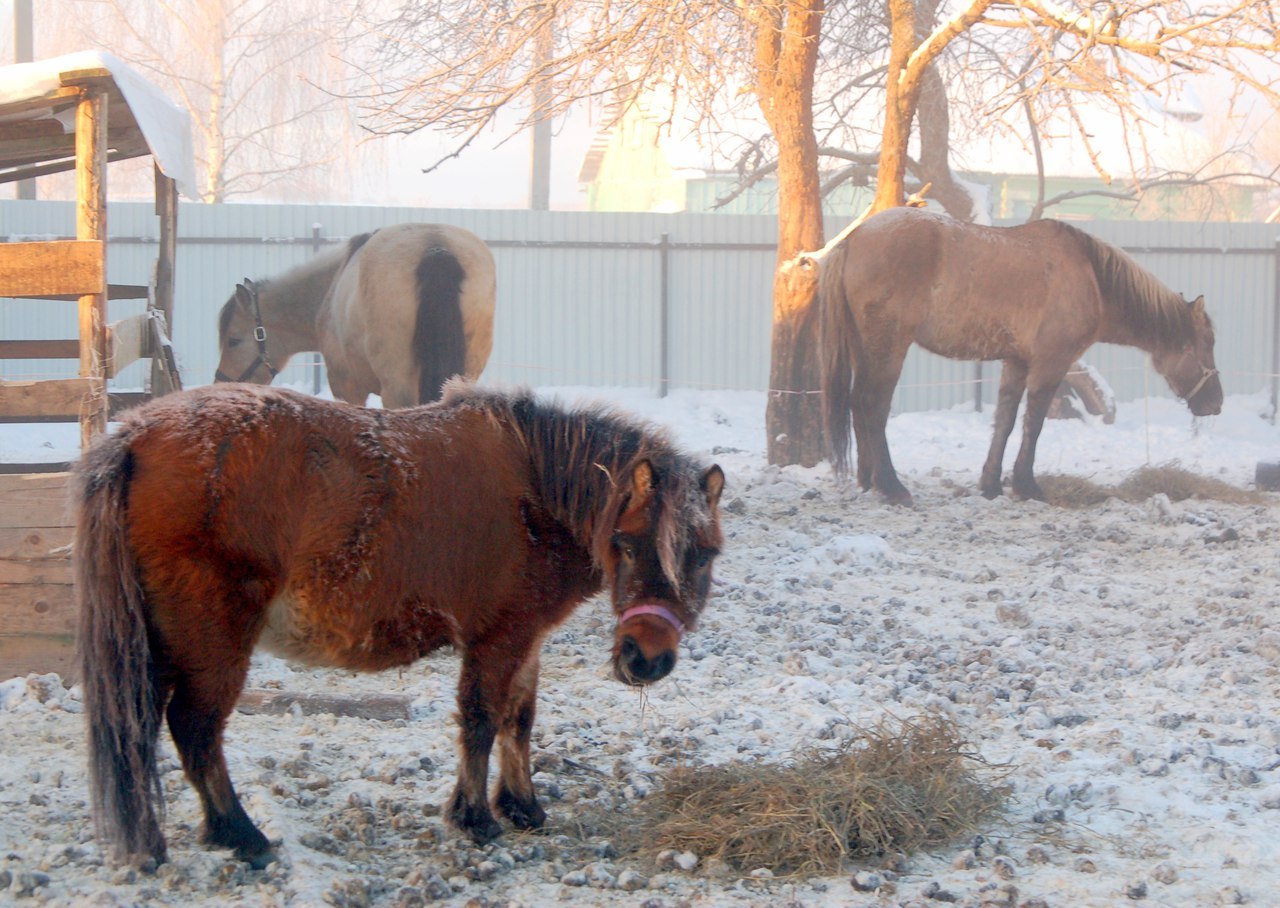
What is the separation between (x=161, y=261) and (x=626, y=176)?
24.2 metres

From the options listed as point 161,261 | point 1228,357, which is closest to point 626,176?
point 1228,357

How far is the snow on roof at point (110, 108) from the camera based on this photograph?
15.2ft

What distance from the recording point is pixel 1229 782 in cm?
368

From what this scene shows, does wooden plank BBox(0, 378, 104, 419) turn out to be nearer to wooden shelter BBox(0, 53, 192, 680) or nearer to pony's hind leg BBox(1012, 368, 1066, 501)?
wooden shelter BBox(0, 53, 192, 680)

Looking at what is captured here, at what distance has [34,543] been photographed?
4.64 m

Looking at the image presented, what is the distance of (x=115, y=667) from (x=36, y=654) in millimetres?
2023

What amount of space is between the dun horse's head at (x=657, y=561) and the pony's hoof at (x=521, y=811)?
68 cm

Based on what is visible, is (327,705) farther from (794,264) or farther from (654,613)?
(794,264)

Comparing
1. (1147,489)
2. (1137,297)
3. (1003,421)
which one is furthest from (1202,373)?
(1003,421)

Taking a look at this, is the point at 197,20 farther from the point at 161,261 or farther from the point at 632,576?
the point at 632,576

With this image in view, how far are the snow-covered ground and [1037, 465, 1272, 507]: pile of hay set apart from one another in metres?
1.25

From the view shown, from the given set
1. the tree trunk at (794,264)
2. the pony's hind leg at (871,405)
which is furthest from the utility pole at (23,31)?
the pony's hind leg at (871,405)

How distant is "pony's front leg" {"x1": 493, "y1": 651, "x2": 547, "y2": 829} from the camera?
3518mm

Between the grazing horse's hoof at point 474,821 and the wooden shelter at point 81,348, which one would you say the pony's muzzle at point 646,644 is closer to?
the grazing horse's hoof at point 474,821
